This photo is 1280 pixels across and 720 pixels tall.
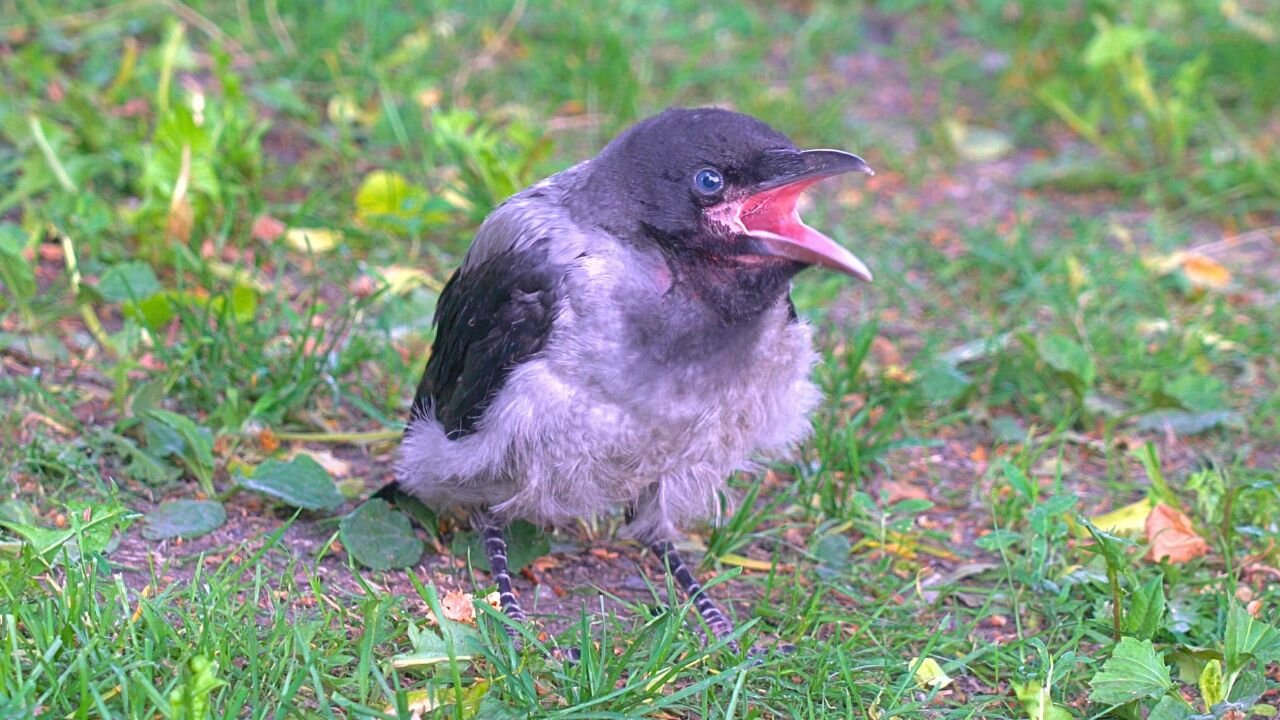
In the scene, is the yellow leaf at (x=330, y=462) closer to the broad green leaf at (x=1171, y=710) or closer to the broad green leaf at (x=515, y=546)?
the broad green leaf at (x=515, y=546)

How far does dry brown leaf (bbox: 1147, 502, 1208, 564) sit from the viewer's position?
12.7 ft

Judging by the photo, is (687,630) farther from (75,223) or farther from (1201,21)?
(1201,21)

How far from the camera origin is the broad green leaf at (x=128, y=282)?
4.59 meters

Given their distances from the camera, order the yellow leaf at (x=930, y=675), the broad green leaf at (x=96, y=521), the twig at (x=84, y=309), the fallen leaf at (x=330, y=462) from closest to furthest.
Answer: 1. the broad green leaf at (x=96, y=521)
2. the yellow leaf at (x=930, y=675)
3. the fallen leaf at (x=330, y=462)
4. the twig at (x=84, y=309)

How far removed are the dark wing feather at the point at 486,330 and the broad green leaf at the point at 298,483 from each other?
0.31 m

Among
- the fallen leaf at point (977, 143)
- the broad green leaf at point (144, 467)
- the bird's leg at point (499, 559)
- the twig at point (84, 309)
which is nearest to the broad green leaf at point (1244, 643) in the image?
the bird's leg at point (499, 559)

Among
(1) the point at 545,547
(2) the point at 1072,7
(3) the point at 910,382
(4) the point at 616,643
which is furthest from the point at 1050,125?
(4) the point at 616,643

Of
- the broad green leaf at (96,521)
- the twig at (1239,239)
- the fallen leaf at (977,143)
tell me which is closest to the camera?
the broad green leaf at (96,521)

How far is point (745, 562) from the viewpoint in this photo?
4094mm

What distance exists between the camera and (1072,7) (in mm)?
7430

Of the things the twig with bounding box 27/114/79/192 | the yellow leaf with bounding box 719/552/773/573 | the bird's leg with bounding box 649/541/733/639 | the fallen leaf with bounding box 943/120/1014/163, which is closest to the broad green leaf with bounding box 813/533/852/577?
the yellow leaf with bounding box 719/552/773/573

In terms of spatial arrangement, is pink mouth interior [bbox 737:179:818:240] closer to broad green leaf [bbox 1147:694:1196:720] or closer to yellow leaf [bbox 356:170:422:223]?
broad green leaf [bbox 1147:694:1196:720]

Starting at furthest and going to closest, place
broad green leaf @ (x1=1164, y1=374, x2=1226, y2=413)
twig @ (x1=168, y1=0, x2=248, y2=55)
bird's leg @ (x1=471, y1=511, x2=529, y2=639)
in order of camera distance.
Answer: twig @ (x1=168, y1=0, x2=248, y2=55) < broad green leaf @ (x1=1164, y1=374, x2=1226, y2=413) < bird's leg @ (x1=471, y1=511, x2=529, y2=639)

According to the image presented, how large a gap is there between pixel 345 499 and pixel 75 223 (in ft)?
5.12
